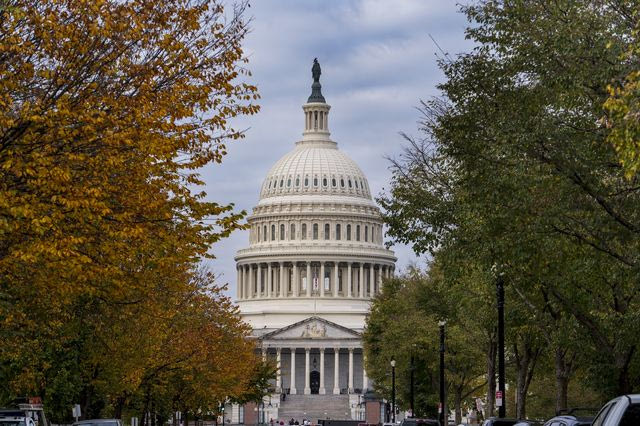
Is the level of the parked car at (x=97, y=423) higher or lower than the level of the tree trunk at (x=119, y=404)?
lower

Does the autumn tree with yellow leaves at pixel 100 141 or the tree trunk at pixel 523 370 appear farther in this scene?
the tree trunk at pixel 523 370

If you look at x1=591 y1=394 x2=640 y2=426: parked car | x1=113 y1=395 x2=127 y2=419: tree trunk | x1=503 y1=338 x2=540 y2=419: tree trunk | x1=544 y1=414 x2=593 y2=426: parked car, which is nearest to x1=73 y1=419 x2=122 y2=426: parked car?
x1=544 y1=414 x2=593 y2=426: parked car

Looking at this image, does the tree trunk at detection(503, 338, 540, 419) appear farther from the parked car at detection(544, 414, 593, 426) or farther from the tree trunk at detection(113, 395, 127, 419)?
the parked car at detection(544, 414, 593, 426)

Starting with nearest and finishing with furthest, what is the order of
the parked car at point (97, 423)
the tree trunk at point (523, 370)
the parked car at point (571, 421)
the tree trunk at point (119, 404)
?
the parked car at point (571, 421) < the parked car at point (97, 423) < the tree trunk at point (523, 370) < the tree trunk at point (119, 404)

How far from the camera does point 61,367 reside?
5466 cm

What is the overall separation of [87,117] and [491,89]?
41.1ft

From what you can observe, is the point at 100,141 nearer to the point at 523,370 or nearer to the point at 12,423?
the point at 12,423

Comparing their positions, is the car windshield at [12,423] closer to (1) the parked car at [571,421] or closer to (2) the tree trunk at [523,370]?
(1) the parked car at [571,421]

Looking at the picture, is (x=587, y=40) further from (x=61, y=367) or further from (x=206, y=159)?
(x=61, y=367)

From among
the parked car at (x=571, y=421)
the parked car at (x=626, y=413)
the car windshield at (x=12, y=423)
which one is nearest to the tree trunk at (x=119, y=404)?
the car windshield at (x=12, y=423)

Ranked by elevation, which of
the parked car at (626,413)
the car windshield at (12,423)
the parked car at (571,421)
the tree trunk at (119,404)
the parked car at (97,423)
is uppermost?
the tree trunk at (119,404)

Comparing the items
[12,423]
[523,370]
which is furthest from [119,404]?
[12,423]

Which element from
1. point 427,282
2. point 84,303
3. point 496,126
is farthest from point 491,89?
point 427,282

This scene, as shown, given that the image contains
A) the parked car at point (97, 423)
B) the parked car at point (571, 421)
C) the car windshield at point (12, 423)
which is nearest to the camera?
the parked car at point (571, 421)
